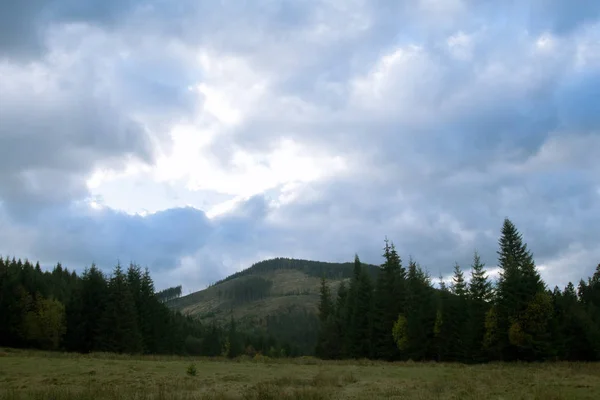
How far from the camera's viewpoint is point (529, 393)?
19531 mm

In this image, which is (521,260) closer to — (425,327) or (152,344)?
(425,327)

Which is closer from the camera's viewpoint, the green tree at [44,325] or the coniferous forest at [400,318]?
the coniferous forest at [400,318]

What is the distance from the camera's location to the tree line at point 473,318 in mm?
48625

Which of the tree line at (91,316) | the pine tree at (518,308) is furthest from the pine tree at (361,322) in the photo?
the tree line at (91,316)

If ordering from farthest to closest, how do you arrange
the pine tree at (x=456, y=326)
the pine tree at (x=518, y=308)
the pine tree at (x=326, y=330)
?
the pine tree at (x=326, y=330) → the pine tree at (x=456, y=326) → the pine tree at (x=518, y=308)

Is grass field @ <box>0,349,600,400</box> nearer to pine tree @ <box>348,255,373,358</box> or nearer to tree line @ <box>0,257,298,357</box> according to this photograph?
tree line @ <box>0,257,298,357</box>

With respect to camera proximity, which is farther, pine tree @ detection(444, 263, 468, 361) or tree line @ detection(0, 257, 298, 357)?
tree line @ detection(0, 257, 298, 357)

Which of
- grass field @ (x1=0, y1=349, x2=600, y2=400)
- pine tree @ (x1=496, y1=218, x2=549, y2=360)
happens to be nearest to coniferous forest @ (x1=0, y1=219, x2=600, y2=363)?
pine tree @ (x1=496, y1=218, x2=549, y2=360)

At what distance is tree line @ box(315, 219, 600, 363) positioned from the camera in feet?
160

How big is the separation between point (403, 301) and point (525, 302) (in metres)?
21.0

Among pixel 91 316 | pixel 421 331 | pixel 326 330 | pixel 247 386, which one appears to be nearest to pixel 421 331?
pixel 421 331

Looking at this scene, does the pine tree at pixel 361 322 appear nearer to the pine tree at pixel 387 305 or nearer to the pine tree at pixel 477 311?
the pine tree at pixel 387 305

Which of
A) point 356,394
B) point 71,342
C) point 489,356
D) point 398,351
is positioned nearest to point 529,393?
point 356,394

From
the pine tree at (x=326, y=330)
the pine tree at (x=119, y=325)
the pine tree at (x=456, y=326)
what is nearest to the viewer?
the pine tree at (x=456, y=326)
